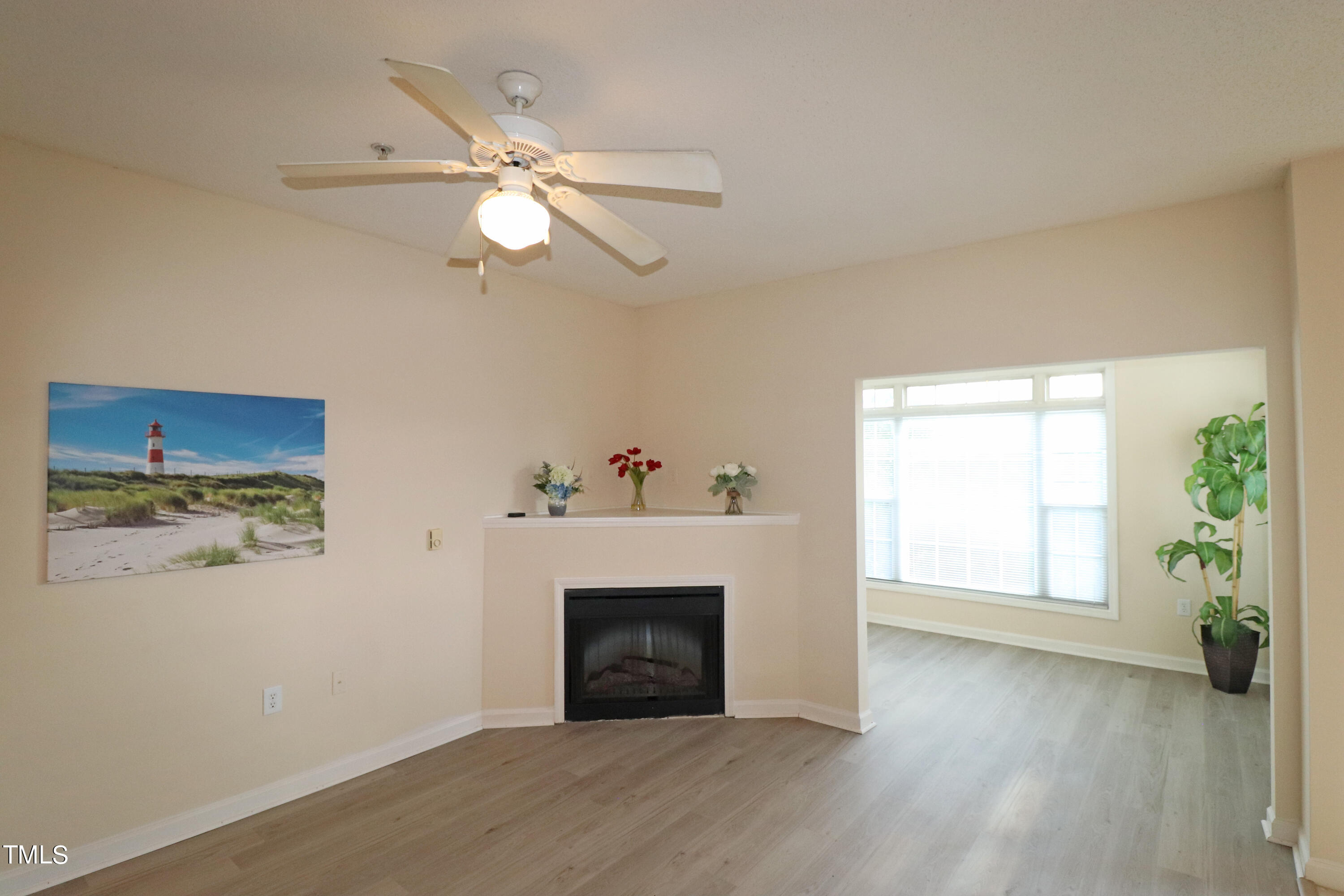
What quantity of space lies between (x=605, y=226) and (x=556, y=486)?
7.08 feet

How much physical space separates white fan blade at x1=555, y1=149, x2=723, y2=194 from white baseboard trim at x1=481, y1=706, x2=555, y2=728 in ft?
10.0

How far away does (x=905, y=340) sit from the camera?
361cm

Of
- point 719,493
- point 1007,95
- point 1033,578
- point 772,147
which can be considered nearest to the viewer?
point 1007,95

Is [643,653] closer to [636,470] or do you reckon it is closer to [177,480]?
[636,470]

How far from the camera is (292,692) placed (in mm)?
2959

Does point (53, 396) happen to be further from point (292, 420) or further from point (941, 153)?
point (941, 153)

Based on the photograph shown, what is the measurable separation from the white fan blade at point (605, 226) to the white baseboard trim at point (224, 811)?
2.75 meters

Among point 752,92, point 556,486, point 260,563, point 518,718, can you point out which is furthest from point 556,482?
point 752,92

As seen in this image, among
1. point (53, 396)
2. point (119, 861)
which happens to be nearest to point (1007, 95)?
point (53, 396)

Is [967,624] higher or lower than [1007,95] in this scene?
lower

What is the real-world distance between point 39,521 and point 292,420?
36.0 inches

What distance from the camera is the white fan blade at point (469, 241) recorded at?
2119 millimetres

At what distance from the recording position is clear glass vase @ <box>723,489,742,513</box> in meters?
4.11

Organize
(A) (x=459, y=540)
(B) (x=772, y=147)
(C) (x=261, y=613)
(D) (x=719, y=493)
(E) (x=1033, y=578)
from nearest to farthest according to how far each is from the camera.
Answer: (B) (x=772, y=147) → (C) (x=261, y=613) → (A) (x=459, y=540) → (D) (x=719, y=493) → (E) (x=1033, y=578)
